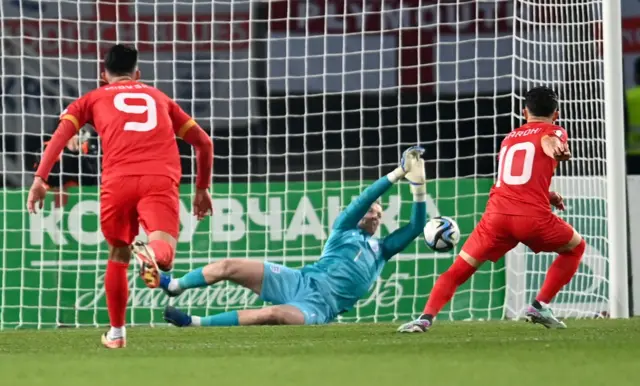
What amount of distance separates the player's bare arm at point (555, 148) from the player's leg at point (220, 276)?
245cm

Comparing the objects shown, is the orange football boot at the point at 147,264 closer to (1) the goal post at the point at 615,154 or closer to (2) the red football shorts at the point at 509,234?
(2) the red football shorts at the point at 509,234

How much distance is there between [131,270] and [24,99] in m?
1.94

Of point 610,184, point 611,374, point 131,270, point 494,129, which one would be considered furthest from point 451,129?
point 611,374

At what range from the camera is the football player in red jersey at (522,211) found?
7141 mm

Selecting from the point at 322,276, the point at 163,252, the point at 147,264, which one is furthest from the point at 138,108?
the point at 322,276

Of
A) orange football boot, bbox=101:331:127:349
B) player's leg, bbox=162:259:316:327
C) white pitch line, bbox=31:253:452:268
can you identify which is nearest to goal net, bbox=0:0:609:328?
white pitch line, bbox=31:253:452:268

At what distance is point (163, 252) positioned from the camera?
5930mm

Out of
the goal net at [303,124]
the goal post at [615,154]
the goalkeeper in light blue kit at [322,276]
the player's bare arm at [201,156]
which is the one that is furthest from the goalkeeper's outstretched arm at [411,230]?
the player's bare arm at [201,156]

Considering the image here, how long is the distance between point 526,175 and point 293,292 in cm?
210

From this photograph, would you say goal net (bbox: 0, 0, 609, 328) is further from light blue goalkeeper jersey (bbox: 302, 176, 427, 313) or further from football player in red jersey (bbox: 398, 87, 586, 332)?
football player in red jersey (bbox: 398, 87, 586, 332)

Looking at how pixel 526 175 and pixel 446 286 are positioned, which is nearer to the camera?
pixel 446 286

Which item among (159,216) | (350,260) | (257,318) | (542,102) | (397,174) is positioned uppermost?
(542,102)

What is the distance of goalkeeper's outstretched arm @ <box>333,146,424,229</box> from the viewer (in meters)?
8.00

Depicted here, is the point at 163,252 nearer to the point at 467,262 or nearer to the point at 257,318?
the point at 467,262
